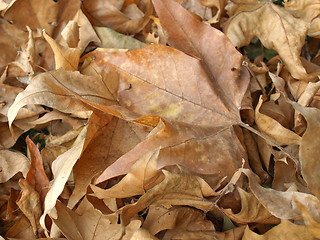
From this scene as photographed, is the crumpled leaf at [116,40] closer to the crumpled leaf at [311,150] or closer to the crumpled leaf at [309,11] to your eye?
the crumpled leaf at [309,11]

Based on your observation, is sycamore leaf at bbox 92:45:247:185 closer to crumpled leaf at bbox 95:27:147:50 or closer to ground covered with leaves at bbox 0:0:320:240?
ground covered with leaves at bbox 0:0:320:240

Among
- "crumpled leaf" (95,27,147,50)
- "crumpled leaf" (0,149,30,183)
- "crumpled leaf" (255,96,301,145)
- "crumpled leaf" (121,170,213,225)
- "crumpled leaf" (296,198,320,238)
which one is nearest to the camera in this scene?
"crumpled leaf" (296,198,320,238)

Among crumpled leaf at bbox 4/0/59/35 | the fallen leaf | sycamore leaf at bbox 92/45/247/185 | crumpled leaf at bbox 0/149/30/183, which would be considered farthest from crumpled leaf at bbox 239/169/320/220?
crumpled leaf at bbox 4/0/59/35

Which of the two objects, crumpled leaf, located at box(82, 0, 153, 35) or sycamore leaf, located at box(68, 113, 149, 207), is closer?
sycamore leaf, located at box(68, 113, 149, 207)

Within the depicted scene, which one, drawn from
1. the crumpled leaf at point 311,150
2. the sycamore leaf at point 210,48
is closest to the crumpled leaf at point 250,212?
the crumpled leaf at point 311,150

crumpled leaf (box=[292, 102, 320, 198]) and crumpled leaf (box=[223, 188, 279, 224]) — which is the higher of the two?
crumpled leaf (box=[292, 102, 320, 198])

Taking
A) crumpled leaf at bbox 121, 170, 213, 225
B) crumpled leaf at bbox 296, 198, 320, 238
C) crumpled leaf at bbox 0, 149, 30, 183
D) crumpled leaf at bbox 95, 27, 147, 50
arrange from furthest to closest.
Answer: crumpled leaf at bbox 95, 27, 147, 50 < crumpled leaf at bbox 0, 149, 30, 183 < crumpled leaf at bbox 121, 170, 213, 225 < crumpled leaf at bbox 296, 198, 320, 238

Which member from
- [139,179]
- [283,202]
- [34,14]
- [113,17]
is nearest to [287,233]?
[283,202]

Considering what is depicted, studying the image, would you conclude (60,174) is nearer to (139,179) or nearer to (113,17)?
(139,179)
